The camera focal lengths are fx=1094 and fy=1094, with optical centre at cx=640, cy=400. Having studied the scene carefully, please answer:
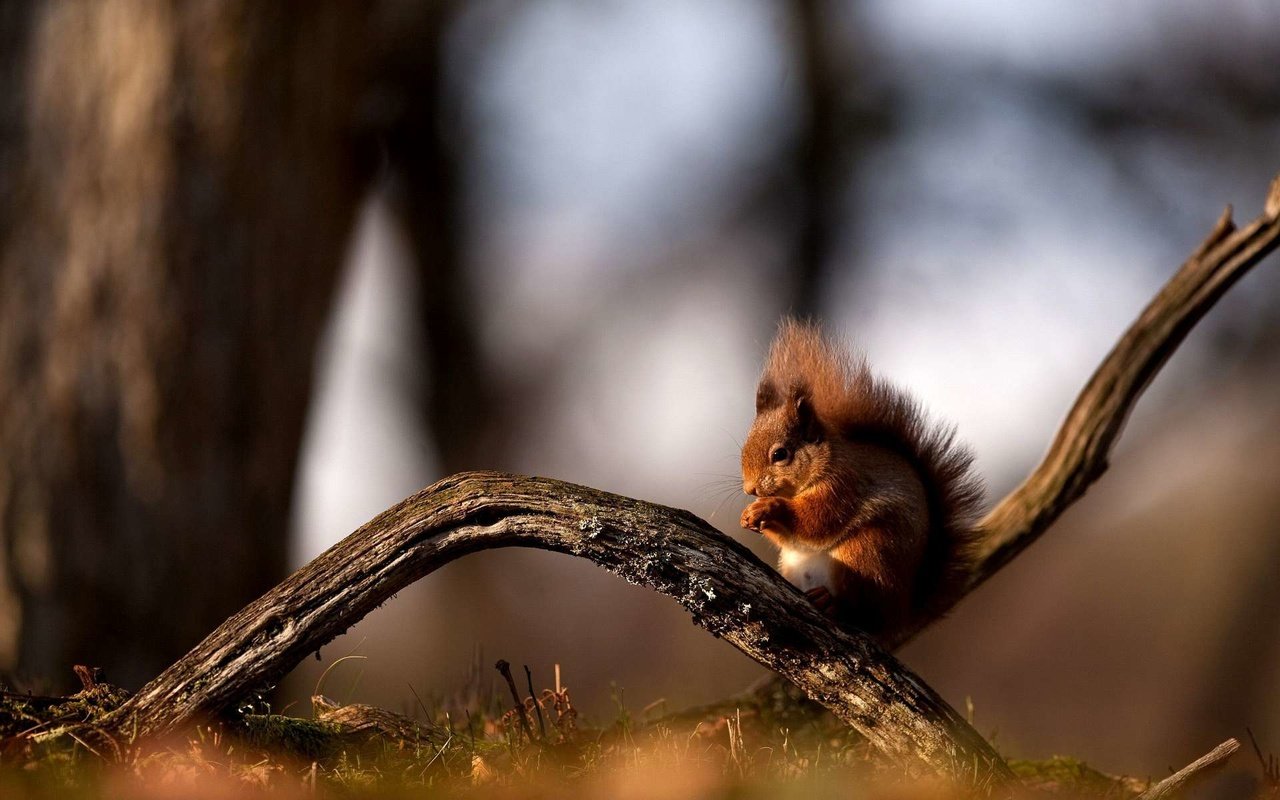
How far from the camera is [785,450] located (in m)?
1.48

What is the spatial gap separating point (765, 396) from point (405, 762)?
2.21 ft

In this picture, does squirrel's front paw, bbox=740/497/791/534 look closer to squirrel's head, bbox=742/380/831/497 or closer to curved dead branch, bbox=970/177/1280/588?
squirrel's head, bbox=742/380/831/497

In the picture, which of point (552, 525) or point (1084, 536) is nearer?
point (552, 525)

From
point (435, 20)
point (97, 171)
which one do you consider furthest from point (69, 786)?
point (435, 20)

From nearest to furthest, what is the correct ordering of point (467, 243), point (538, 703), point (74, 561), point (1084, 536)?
point (538, 703) < point (74, 561) < point (1084, 536) < point (467, 243)

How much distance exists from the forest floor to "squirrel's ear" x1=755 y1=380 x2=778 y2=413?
0.45 m

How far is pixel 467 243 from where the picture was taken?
478 centimetres

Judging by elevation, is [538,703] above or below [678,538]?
below

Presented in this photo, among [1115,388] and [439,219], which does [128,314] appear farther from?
[1115,388]

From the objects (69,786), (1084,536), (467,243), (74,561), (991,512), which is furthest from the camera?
(467,243)

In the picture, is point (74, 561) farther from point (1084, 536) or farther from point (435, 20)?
point (1084, 536)

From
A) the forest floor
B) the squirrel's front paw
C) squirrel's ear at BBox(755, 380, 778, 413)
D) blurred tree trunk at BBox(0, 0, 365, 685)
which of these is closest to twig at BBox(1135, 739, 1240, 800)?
the forest floor

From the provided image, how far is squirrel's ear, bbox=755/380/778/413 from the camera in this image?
1.53 metres

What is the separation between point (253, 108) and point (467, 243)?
1481 mm
